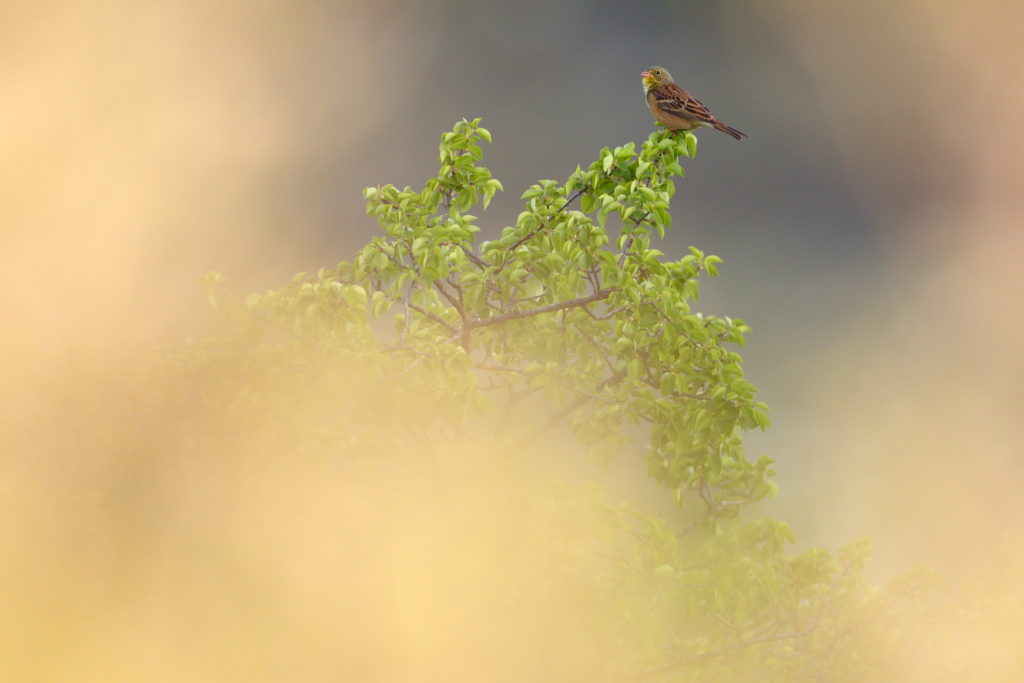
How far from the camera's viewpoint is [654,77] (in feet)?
21.6

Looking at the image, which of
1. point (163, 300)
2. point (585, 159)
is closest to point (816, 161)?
point (585, 159)

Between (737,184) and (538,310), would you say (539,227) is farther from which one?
(737,184)

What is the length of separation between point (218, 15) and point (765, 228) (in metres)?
13.8

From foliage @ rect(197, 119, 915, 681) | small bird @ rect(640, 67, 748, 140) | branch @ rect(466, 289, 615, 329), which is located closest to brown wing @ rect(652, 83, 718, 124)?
small bird @ rect(640, 67, 748, 140)

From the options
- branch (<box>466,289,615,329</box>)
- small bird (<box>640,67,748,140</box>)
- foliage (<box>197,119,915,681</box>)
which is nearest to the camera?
foliage (<box>197,119,915,681</box>)

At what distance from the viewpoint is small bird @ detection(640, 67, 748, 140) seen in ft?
19.5

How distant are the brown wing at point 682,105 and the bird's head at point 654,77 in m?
0.28

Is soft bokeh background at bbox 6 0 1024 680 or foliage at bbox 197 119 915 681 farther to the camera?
soft bokeh background at bbox 6 0 1024 680

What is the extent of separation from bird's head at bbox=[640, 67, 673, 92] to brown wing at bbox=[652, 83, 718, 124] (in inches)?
11.0

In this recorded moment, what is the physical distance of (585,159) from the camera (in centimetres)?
2061

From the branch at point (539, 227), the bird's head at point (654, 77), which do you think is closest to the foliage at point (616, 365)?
the branch at point (539, 227)

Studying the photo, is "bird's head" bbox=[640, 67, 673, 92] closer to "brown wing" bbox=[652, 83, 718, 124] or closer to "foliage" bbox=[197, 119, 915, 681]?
"brown wing" bbox=[652, 83, 718, 124]

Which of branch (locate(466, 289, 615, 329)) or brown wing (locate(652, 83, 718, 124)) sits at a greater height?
brown wing (locate(652, 83, 718, 124))

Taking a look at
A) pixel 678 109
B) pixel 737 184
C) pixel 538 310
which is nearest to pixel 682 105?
pixel 678 109
